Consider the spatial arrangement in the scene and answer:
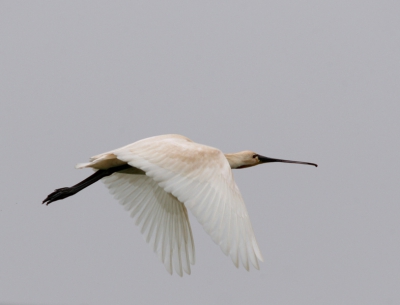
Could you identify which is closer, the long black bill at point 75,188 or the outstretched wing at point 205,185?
the outstretched wing at point 205,185

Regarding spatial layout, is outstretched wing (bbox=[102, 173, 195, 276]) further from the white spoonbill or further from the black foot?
the black foot

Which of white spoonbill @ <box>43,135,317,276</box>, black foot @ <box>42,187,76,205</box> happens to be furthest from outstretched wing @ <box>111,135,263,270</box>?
black foot @ <box>42,187,76,205</box>

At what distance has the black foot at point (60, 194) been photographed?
30.6ft

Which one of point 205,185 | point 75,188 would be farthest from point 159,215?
point 205,185

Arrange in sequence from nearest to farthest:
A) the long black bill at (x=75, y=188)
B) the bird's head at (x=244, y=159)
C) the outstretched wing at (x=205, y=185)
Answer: the outstretched wing at (x=205, y=185), the long black bill at (x=75, y=188), the bird's head at (x=244, y=159)

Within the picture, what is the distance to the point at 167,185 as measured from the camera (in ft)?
25.2

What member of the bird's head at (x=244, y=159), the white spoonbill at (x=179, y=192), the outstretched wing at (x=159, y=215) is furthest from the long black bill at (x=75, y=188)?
the bird's head at (x=244, y=159)

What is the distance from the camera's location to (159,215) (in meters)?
10.1

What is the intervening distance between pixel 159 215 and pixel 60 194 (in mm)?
1442

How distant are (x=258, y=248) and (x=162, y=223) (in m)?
2.91

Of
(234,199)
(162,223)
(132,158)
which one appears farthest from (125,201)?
(234,199)

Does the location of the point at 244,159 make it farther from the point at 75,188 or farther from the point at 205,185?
the point at 205,185

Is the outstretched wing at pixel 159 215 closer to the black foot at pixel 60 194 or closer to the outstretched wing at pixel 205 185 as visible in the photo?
the black foot at pixel 60 194

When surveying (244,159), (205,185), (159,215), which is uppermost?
(205,185)
